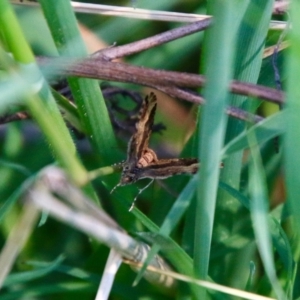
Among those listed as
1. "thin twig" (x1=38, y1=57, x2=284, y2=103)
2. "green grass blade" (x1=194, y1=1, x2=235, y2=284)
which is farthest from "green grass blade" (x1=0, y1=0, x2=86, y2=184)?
"green grass blade" (x1=194, y1=1, x2=235, y2=284)

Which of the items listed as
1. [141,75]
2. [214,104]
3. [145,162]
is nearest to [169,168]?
[145,162]

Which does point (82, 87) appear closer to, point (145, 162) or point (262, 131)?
point (145, 162)

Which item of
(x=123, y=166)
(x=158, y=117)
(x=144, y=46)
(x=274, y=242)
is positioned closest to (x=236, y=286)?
(x=274, y=242)

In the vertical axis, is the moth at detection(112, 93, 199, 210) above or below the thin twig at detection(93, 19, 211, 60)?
below

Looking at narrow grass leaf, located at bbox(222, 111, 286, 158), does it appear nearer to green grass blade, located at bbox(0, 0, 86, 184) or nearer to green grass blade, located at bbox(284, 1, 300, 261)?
green grass blade, located at bbox(284, 1, 300, 261)

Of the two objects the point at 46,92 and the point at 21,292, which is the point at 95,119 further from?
the point at 21,292

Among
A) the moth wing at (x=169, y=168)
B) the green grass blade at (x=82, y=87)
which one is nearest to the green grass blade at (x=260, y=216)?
the moth wing at (x=169, y=168)

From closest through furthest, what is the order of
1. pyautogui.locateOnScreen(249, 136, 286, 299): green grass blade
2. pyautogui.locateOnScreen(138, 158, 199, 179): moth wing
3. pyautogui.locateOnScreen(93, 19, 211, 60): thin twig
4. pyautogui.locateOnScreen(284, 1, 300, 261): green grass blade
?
pyautogui.locateOnScreen(284, 1, 300, 261): green grass blade
pyautogui.locateOnScreen(249, 136, 286, 299): green grass blade
pyautogui.locateOnScreen(138, 158, 199, 179): moth wing
pyautogui.locateOnScreen(93, 19, 211, 60): thin twig

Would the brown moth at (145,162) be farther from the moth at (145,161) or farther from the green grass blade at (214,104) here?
the green grass blade at (214,104)
